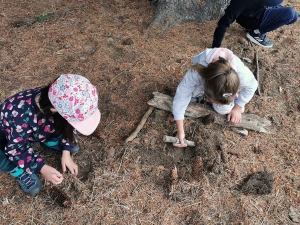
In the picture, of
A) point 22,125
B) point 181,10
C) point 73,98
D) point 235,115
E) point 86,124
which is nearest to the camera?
point 73,98

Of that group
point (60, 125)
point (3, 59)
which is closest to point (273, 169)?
point (60, 125)

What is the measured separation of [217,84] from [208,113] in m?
0.83

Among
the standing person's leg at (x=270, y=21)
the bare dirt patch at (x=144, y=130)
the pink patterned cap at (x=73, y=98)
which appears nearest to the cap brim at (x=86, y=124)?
the pink patterned cap at (x=73, y=98)

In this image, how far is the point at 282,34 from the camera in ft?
14.4

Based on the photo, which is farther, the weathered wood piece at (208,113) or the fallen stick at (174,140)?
the weathered wood piece at (208,113)

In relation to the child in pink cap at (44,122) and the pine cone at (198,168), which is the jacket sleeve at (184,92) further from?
the child in pink cap at (44,122)

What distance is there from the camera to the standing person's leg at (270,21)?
390cm

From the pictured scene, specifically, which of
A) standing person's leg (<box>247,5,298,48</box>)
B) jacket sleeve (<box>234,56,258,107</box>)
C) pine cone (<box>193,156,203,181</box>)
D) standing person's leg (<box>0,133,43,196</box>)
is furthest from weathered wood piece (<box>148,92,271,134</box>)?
standing person's leg (<box>247,5,298,48</box>)

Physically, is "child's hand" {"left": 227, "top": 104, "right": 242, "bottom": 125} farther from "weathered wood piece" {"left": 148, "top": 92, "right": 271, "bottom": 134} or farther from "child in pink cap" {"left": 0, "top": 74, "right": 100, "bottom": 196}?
"child in pink cap" {"left": 0, "top": 74, "right": 100, "bottom": 196}

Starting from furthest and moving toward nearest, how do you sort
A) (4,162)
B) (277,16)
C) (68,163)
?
1. (277,16)
2. (68,163)
3. (4,162)

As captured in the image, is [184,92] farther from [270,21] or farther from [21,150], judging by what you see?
[270,21]

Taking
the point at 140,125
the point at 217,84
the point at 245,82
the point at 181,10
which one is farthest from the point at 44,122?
the point at 181,10

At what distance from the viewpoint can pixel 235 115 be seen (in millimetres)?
2973

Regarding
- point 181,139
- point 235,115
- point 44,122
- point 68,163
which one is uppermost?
point 44,122
